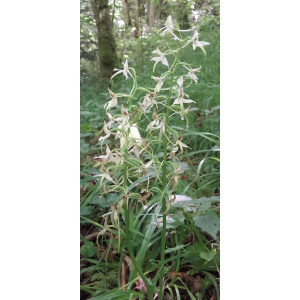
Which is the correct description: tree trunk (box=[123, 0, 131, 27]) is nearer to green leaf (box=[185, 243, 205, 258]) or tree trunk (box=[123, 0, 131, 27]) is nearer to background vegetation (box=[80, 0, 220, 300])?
background vegetation (box=[80, 0, 220, 300])

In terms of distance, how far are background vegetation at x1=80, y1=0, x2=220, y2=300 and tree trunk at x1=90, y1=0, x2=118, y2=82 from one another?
0.01 metres

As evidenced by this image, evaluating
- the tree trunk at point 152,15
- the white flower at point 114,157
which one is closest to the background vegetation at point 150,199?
the tree trunk at point 152,15

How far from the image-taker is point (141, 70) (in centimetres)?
107

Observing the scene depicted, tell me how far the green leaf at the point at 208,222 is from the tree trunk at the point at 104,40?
25.0 inches

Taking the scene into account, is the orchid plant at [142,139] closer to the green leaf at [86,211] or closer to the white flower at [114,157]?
the white flower at [114,157]

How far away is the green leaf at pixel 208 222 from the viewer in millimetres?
628

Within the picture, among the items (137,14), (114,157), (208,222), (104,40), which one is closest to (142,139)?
(114,157)

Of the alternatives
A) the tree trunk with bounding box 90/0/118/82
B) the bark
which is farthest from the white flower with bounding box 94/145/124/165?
the bark

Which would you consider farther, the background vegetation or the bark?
the bark

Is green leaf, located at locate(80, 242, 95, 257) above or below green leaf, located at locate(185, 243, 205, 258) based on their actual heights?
below

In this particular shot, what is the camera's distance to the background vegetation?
67cm
